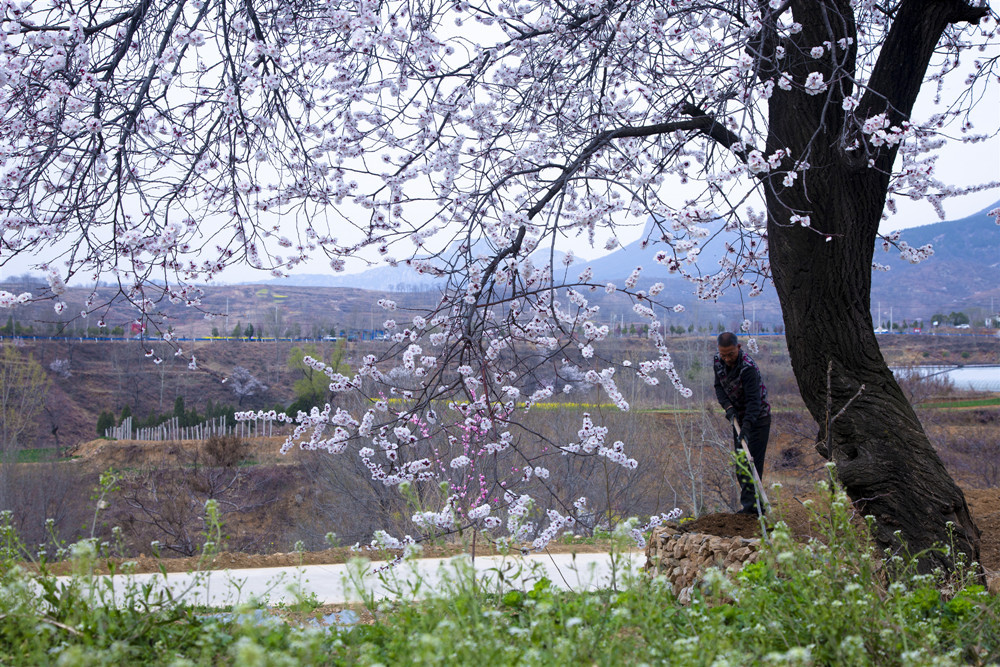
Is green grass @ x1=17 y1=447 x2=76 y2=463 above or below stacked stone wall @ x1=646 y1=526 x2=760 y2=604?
below

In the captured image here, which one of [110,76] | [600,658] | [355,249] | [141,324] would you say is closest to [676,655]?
[600,658]

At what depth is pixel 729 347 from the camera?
5.55 m

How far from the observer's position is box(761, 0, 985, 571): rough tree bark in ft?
14.4

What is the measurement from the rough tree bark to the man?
2.11ft

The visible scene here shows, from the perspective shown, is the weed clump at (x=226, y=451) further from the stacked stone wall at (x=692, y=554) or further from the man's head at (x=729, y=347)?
the man's head at (x=729, y=347)

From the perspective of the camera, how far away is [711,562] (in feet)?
15.2

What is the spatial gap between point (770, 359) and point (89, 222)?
37771 mm

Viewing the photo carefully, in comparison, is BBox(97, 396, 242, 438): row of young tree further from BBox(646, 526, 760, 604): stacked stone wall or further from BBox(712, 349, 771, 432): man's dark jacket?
BBox(646, 526, 760, 604): stacked stone wall

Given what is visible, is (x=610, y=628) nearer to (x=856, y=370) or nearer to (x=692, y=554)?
(x=692, y=554)

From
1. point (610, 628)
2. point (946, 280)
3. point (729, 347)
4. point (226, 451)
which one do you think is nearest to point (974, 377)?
point (226, 451)

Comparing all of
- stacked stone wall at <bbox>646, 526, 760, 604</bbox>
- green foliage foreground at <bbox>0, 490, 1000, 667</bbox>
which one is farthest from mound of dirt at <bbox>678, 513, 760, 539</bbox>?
green foliage foreground at <bbox>0, 490, 1000, 667</bbox>

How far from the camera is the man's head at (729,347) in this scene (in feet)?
18.0

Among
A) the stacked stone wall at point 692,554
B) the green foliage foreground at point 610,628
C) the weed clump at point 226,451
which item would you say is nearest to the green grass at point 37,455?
the weed clump at point 226,451

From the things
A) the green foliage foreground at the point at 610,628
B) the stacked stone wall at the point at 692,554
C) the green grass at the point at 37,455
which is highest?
the green foliage foreground at the point at 610,628
